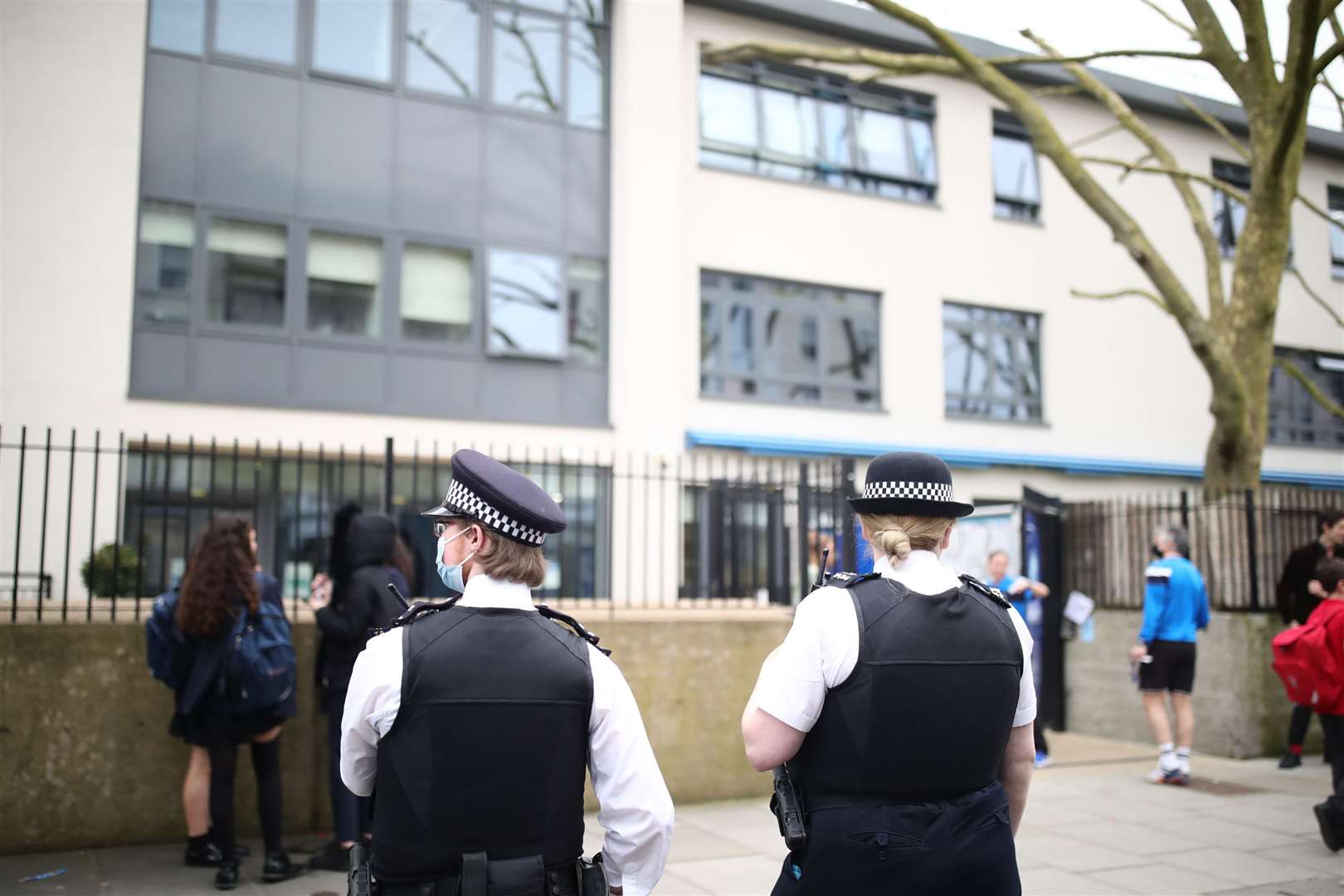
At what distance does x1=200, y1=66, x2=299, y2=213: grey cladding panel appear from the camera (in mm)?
14008

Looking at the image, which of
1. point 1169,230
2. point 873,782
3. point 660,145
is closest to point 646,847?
point 873,782

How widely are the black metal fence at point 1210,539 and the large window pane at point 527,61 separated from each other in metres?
9.06

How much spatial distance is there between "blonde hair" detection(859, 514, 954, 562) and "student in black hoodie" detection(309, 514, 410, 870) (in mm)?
3598

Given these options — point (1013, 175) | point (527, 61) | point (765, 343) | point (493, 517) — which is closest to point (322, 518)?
point (493, 517)

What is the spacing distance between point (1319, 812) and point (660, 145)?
12.3m

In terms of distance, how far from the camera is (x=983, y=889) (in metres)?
2.86

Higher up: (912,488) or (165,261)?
(165,261)

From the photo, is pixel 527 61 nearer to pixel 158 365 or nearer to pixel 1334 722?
pixel 158 365

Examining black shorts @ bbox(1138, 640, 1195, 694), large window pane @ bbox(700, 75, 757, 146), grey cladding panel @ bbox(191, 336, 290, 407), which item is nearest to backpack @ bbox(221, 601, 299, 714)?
black shorts @ bbox(1138, 640, 1195, 694)

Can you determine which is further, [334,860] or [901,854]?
[334,860]

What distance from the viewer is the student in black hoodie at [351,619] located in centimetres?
607

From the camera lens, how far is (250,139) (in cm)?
1416

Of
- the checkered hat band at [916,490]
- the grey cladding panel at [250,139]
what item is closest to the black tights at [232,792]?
the checkered hat band at [916,490]

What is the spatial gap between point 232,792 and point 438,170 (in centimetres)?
1079
